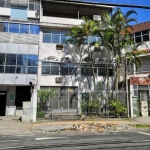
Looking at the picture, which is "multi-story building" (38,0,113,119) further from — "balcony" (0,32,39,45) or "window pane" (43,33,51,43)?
"balcony" (0,32,39,45)

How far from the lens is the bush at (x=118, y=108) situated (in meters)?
18.8

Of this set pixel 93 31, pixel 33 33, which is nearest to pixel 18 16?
pixel 33 33

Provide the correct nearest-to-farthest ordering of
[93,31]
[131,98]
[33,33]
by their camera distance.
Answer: [131,98]
[93,31]
[33,33]

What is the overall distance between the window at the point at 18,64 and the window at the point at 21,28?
2811 millimetres

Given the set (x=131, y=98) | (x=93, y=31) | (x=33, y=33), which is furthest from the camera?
(x=33, y=33)

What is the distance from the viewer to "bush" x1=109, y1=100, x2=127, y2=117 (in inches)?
739

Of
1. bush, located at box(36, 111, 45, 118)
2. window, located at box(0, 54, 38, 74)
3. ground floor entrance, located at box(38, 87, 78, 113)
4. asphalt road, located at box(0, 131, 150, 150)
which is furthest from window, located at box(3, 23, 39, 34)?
asphalt road, located at box(0, 131, 150, 150)

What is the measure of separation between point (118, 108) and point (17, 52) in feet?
A: 38.0

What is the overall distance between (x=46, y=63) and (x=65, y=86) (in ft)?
10.8

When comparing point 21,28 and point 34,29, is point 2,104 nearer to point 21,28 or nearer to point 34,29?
point 21,28

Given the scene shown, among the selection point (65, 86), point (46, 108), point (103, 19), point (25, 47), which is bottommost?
point (46, 108)

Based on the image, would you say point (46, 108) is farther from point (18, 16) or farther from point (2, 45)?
point (18, 16)

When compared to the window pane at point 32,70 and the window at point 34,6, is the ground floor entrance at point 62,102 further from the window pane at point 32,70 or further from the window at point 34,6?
the window at point 34,6

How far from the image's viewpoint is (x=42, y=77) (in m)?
22.5
